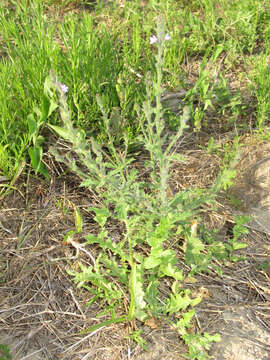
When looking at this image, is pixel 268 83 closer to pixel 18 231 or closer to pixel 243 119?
pixel 243 119

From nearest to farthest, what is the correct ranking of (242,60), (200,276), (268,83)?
(200,276), (268,83), (242,60)

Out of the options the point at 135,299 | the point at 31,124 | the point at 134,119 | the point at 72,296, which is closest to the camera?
the point at 135,299

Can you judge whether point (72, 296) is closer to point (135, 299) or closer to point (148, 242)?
point (135, 299)

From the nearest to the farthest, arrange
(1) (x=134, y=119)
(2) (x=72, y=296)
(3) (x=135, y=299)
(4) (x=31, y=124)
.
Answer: (3) (x=135, y=299), (2) (x=72, y=296), (4) (x=31, y=124), (1) (x=134, y=119)

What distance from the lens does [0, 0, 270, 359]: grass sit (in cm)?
162

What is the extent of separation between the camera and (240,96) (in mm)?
2740

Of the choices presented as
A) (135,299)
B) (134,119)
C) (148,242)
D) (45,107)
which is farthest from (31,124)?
(135,299)

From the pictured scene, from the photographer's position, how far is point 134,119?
2.45 metres

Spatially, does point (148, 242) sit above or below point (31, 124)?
below

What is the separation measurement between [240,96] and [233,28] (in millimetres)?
584

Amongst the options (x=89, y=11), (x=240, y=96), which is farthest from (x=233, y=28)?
(x=89, y=11)

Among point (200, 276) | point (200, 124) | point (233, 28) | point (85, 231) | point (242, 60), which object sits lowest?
point (200, 276)

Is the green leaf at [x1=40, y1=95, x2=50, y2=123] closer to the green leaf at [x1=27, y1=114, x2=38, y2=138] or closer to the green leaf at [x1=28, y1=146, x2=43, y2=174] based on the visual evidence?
the green leaf at [x1=27, y1=114, x2=38, y2=138]

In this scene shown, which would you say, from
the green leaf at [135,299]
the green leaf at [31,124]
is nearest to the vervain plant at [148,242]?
the green leaf at [135,299]
